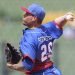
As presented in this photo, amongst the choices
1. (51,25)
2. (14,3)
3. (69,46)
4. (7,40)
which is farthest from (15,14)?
(51,25)

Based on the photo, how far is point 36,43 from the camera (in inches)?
232

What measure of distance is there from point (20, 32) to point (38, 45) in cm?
479

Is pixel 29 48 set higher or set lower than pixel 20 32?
lower

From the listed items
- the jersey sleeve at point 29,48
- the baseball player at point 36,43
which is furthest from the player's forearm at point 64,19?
the jersey sleeve at point 29,48

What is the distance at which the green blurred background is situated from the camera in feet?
31.0

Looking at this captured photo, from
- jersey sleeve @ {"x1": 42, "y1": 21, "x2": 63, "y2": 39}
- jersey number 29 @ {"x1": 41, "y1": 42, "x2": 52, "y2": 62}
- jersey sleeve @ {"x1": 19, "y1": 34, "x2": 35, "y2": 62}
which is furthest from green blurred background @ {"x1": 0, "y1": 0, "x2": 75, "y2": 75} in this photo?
jersey sleeve @ {"x1": 19, "y1": 34, "x2": 35, "y2": 62}

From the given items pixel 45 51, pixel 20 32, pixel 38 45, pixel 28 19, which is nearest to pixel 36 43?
pixel 38 45

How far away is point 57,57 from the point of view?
9.43 meters

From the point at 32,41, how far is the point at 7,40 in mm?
4560

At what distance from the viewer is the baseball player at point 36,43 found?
5.86 metres

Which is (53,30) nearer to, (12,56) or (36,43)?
(36,43)

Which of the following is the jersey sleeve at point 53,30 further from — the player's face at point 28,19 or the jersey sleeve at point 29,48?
the jersey sleeve at point 29,48

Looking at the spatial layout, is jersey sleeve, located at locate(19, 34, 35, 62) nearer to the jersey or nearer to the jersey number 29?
the jersey

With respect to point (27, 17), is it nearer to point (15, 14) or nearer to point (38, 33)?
point (38, 33)
